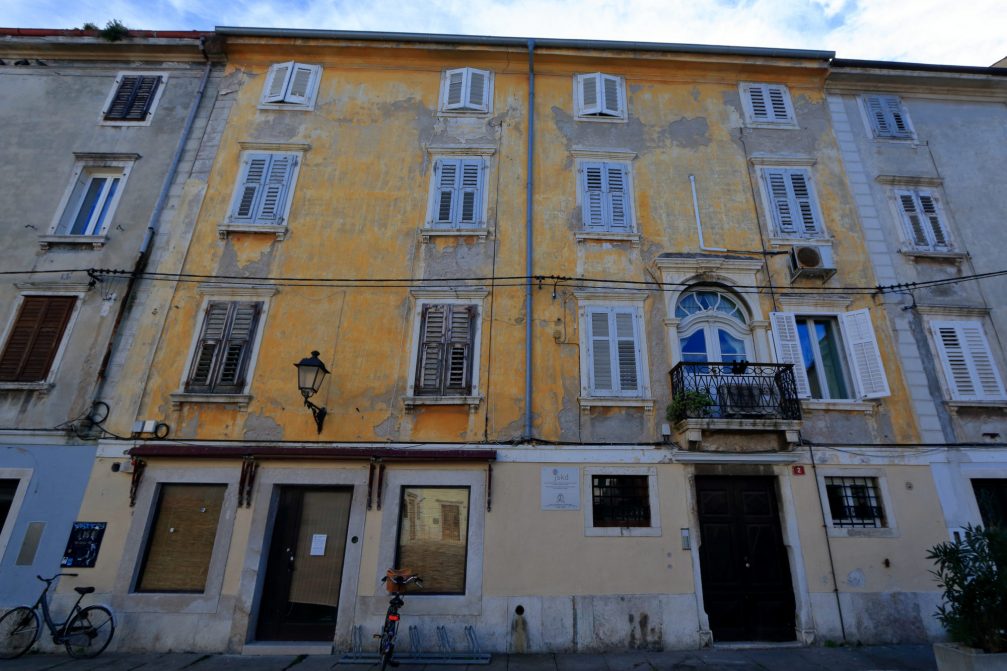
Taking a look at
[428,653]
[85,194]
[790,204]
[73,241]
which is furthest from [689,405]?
[85,194]

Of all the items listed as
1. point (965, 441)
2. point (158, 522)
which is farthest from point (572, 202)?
point (158, 522)

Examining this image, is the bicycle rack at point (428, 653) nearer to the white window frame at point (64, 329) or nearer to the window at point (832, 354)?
the window at point (832, 354)

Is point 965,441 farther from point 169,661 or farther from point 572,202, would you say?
point 169,661

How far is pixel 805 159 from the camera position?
1170 centimetres

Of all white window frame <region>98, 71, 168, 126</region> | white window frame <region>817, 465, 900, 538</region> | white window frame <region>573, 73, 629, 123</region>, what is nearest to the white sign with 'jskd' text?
white window frame <region>817, 465, 900, 538</region>

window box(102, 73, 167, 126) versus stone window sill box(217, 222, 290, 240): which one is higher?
window box(102, 73, 167, 126)

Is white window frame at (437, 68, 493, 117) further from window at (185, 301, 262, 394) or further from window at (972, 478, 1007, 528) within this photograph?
window at (972, 478, 1007, 528)

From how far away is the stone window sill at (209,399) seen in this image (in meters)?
9.23

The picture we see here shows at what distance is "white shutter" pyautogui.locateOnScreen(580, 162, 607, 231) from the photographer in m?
11.0

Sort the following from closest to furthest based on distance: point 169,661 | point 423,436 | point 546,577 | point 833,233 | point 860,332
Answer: point 169,661 → point 546,577 → point 423,436 → point 860,332 → point 833,233

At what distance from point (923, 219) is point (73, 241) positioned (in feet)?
59.0

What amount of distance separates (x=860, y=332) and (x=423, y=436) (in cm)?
847

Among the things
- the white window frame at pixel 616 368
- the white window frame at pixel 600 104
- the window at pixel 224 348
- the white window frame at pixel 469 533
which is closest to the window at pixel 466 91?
the white window frame at pixel 600 104

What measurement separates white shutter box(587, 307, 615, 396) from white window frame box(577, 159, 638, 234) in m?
1.75
